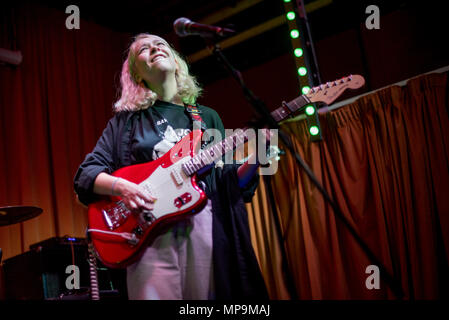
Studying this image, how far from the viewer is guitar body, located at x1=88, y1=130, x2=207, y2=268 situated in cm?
154

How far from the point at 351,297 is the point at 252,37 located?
9.04 ft

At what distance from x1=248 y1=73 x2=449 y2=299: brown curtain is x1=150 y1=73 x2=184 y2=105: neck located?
2011 mm

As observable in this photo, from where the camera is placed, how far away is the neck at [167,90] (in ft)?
6.32

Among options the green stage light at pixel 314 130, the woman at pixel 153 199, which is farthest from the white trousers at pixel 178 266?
the green stage light at pixel 314 130

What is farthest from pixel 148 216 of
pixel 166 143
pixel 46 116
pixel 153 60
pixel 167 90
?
pixel 46 116

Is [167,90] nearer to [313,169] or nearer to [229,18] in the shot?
[313,169]

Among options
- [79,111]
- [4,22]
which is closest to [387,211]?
[79,111]

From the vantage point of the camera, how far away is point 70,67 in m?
4.19

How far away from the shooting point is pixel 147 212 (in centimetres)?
157

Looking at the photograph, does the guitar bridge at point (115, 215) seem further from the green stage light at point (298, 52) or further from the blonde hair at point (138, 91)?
the green stage light at point (298, 52)

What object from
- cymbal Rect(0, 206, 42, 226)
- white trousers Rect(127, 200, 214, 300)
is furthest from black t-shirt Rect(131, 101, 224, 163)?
cymbal Rect(0, 206, 42, 226)

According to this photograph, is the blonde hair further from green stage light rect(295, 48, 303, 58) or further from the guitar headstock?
green stage light rect(295, 48, 303, 58)

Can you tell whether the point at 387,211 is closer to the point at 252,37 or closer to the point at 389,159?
the point at 389,159

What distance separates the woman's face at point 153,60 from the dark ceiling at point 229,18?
6.12ft
